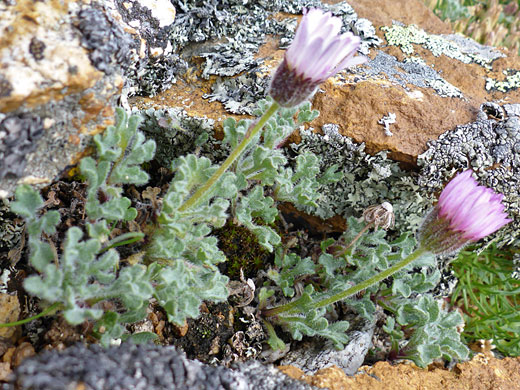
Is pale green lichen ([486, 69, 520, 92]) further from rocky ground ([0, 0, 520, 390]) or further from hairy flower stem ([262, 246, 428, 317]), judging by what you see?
hairy flower stem ([262, 246, 428, 317])

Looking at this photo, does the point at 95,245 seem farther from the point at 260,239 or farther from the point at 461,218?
the point at 461,218

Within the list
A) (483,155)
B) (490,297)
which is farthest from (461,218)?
(490,297)

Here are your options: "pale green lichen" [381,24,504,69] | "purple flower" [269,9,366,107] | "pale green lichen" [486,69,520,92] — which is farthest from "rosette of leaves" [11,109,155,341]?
"pale green lichen" [486,69,520,92]

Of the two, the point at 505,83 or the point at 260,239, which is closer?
the point at 260,239

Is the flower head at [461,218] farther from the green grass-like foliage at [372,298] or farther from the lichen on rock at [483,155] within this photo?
the lichen on rock at [483,155]

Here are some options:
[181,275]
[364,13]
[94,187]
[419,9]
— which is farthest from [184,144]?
[419,9]

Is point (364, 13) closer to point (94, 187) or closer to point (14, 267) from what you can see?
point (94, 187)

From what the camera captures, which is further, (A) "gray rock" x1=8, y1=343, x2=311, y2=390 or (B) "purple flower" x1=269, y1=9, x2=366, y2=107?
(B) "purple flower" x1=269, y1=9, x2=366, y2=107
